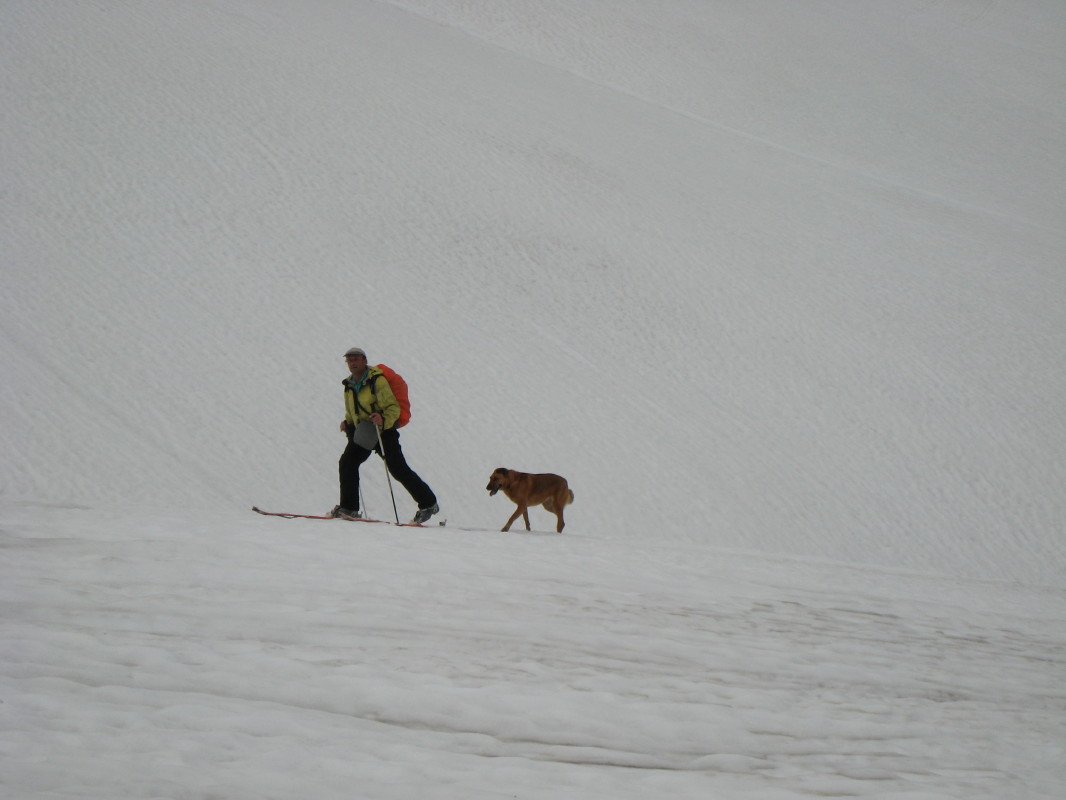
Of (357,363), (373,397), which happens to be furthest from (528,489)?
(357,363)

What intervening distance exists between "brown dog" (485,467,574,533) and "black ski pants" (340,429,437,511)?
1.82 ft

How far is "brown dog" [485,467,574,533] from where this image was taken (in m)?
7.13

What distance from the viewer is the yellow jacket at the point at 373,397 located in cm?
677

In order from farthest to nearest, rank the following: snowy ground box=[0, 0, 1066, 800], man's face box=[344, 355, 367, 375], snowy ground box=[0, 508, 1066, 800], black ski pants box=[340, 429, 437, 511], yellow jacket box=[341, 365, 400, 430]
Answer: black ski pants box=[340, 429, 437, 511] → yellow jacket box=[341, 365, 400, 430] → man's face box=[344, 355, 367, 375] → snowy ground box=[0, 0, 1066, 800] → snowy ground box=[0, 508, 1066, 800]

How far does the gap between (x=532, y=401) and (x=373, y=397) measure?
5634mm

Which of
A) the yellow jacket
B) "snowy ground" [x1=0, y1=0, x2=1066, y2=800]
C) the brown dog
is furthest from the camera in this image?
the brown dog

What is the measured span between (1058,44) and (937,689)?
37845mm

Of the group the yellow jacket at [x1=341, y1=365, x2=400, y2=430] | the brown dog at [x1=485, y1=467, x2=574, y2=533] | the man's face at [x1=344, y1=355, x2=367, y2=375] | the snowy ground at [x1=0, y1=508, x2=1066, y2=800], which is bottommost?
the snowy ground at [x1=0, y1=508, x2=1066, y2=800]

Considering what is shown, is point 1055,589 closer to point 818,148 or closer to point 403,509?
point 403,509

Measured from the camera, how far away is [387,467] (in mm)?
6949

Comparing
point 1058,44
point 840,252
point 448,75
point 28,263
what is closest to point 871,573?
point 28,263

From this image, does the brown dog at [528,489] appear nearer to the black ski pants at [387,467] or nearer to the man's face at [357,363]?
the black ski pants at [387,467]

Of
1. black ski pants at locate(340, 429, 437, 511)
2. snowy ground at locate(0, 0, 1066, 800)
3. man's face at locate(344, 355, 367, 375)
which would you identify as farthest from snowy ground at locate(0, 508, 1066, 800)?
man's face at locate(344, 355, 367, 375)

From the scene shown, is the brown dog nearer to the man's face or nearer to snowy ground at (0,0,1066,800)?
snowy ground at (0,0,1066,800)
